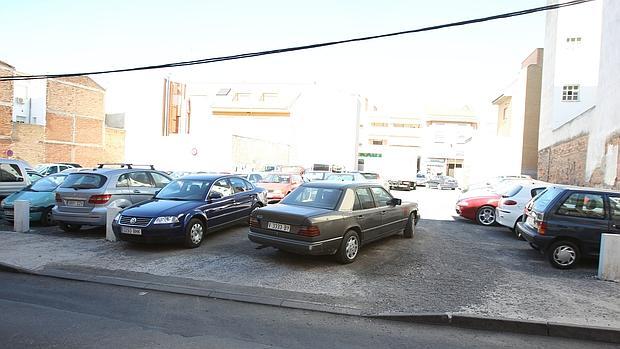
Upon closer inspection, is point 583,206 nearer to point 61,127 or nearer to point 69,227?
point 69,227

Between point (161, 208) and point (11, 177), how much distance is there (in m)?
7.41

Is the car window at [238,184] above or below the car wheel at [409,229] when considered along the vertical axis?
above

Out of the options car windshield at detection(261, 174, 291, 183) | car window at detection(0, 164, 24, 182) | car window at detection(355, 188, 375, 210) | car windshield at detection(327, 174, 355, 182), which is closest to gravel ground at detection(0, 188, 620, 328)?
car window at detection(355, 188, 375, 210)

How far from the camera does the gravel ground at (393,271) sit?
18.7ft

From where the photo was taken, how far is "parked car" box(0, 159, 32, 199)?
12664 millimetres

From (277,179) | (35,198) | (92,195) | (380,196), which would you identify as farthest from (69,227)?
(277,179)

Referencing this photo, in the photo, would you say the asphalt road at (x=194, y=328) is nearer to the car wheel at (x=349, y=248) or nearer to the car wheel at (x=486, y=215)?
the car wheel at (x=349, y=248)

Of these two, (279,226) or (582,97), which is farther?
(582,97)

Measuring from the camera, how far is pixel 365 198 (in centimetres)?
835

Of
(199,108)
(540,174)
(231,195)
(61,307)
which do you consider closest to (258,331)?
(61,307)

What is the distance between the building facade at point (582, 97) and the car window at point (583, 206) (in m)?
8.80

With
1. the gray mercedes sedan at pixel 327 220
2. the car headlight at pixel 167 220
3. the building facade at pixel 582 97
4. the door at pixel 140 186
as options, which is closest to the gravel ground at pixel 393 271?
the gray mercedes sedan at pixel 327 220

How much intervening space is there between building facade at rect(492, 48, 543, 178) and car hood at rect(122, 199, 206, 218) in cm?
3090

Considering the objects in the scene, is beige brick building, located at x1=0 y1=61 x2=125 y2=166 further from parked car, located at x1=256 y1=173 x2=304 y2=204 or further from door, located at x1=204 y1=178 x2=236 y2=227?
door, located at x1=204 y1=178 x2=236 y2=227
